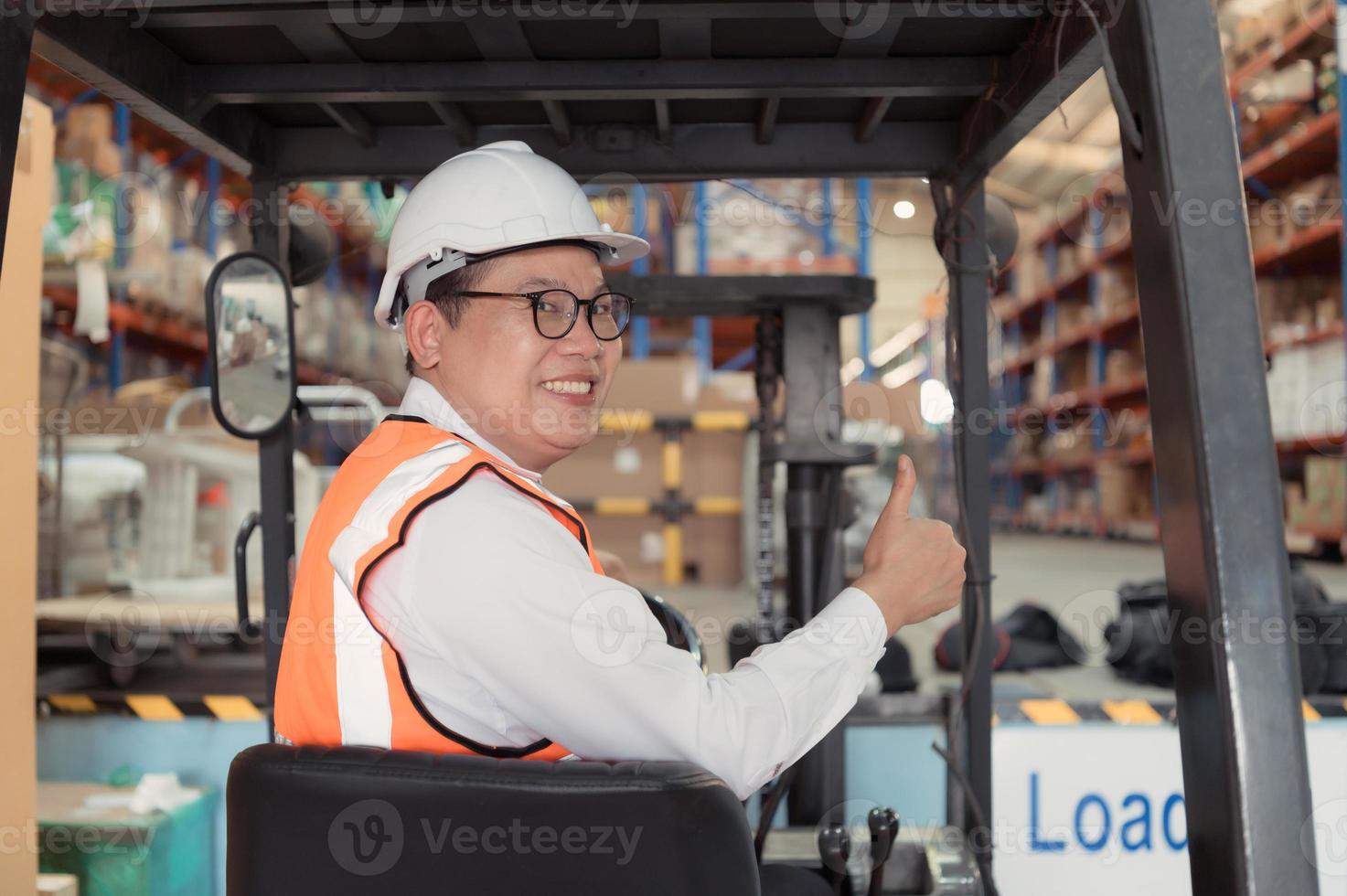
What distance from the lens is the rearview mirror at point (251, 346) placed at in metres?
2.05

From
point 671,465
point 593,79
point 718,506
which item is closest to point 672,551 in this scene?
point 718,506

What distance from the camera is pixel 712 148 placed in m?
2.09

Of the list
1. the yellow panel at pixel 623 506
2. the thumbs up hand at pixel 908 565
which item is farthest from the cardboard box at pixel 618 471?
the thumbs up hand at pixel 908 565

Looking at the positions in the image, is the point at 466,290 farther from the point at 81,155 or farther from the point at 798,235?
the point at 798,235

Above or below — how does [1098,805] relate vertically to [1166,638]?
below

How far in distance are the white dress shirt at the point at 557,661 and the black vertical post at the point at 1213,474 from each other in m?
0.38

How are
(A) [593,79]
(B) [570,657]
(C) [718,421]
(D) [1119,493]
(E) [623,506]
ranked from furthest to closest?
(D) [1119,493] → (C) [718,421] → (E) [623,506] → (A) [593,79] → (B) [570,657]

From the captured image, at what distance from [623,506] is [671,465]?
1.39ft

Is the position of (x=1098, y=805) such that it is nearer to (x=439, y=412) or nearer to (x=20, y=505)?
(x=439, y=412)

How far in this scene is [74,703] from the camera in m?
2.97

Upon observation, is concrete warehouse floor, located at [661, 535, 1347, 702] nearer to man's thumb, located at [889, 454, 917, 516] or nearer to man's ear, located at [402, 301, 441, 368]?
man's thumb, located at [889, 454, 917, 516]

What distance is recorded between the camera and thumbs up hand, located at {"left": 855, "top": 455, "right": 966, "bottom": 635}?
135 cm

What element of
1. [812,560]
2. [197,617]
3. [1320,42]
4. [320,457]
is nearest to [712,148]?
[812,560]

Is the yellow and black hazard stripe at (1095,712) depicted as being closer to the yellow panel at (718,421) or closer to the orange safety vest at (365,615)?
the orange safety vest at (365,615)
